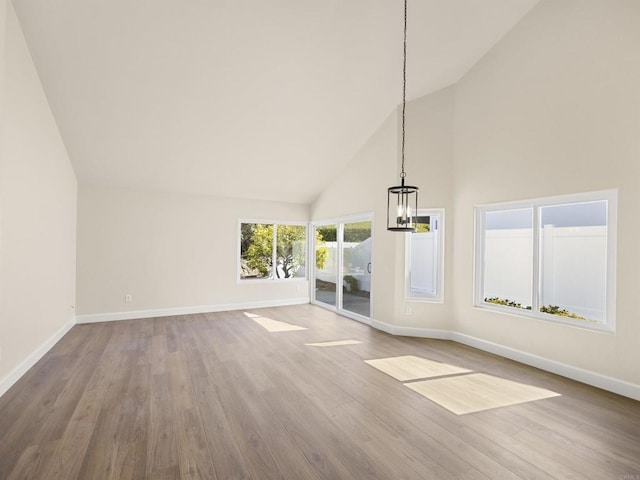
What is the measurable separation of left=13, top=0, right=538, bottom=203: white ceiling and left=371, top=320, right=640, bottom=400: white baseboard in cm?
346

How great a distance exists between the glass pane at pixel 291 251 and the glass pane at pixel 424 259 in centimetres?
339

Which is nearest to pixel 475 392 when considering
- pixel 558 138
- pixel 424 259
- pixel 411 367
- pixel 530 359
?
pixel 411 367

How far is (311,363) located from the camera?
3918 millimetres

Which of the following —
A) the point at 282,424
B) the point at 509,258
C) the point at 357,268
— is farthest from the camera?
the point at 357,268

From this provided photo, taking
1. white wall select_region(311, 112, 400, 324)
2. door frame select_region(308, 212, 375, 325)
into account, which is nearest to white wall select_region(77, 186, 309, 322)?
door frame select_region(308, 212, 375, 325)

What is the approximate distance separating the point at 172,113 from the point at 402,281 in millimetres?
4308

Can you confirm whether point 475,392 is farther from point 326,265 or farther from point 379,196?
point 326,265

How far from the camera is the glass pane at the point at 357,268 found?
6066 millimetres

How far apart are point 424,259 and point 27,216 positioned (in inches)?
207

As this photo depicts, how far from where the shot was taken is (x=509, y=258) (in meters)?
4.36

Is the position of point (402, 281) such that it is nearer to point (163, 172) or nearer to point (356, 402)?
point (356, 402)

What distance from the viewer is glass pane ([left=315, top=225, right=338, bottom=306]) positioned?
7074 millimetres

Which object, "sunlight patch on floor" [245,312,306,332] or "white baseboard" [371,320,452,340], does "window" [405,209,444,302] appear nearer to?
"white baseboard" [371,320,452,340]

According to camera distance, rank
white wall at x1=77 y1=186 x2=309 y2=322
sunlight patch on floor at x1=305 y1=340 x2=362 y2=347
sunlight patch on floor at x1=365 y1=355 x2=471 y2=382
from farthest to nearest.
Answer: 1. white wall at x1=77 y1=186 x2=309 y2=322
2. sunlight patch on floor at x1=305 y1=340 x2=362 y2=347
3. sunlight patch on floor at x1=365 y1=355 x2=471 y2=382
